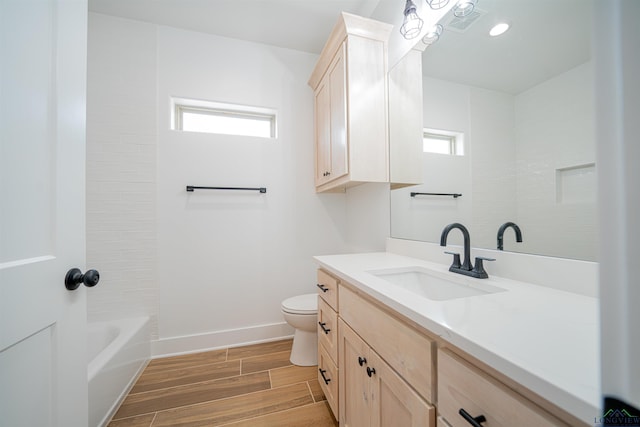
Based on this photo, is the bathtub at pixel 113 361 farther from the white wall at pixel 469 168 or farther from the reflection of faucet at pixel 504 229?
the reflection of faucet at pixel 504 229

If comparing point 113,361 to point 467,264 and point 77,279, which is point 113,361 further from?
point 467,264

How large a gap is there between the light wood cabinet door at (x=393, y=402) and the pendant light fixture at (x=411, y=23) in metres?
1.65

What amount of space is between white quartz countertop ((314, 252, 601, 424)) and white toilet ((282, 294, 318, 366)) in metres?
0.92

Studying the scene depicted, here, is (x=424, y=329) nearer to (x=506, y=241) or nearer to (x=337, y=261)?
(x=506, y=241)

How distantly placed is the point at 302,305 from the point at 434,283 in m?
1.00

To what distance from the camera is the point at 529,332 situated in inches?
19.7

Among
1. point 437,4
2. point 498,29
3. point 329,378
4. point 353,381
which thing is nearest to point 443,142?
point 498,29

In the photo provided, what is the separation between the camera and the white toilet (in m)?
1.65

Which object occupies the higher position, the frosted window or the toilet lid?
the frosted window

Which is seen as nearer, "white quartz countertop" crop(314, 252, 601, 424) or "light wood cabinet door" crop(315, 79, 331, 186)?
"white quartz countertop" crop(314, 252, 601, 424)

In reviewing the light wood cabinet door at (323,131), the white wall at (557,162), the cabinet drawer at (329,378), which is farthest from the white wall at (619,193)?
the light wood cabinet door at (323,131)

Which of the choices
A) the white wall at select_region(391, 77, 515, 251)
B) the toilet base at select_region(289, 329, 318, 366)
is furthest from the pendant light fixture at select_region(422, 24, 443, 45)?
the toilet base at select_region(289, 329, 318, 366)

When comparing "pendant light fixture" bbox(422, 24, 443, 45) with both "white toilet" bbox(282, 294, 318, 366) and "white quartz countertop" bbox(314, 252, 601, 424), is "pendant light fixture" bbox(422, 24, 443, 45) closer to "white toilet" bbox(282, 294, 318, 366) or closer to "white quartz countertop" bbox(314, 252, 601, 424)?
"white quartz countertop" bbox(314, 252, 601, 424)

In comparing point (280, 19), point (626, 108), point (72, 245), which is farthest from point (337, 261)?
point (280, 19)
